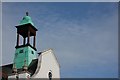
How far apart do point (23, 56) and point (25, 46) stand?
1036 mm

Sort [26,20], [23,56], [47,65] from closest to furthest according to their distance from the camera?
1. [47,65]
2. [23,56]
3. [26,20]

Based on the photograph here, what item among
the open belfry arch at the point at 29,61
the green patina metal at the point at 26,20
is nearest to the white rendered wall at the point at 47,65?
the open belfry arch at the point at 29,61

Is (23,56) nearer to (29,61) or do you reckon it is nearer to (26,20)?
(29,61)

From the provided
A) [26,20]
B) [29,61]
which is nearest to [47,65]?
[29,61]

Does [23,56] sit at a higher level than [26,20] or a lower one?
lower

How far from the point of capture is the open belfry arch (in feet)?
92.4

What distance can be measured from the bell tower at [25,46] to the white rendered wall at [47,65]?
5.05 feet

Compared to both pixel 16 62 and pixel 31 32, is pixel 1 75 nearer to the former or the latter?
pixel 16 62

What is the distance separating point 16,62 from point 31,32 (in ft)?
11.5

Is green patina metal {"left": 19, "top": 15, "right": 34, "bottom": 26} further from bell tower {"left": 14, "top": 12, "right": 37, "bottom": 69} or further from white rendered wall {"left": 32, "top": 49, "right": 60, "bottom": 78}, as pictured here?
white rendered wall {"left": 32, "top": 49, "right": 60, "bottom": 78}

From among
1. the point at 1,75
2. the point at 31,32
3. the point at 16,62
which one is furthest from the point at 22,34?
the point at 1,75

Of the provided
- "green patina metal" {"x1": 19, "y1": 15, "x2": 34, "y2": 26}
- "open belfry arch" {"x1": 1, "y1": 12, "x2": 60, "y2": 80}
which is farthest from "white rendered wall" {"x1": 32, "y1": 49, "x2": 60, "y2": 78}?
"green patina metal" {"x1": 19, "y1": 15, "x2": 34, "y2": 26}

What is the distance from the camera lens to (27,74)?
27438 millimetres

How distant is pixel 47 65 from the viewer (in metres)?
29.5
